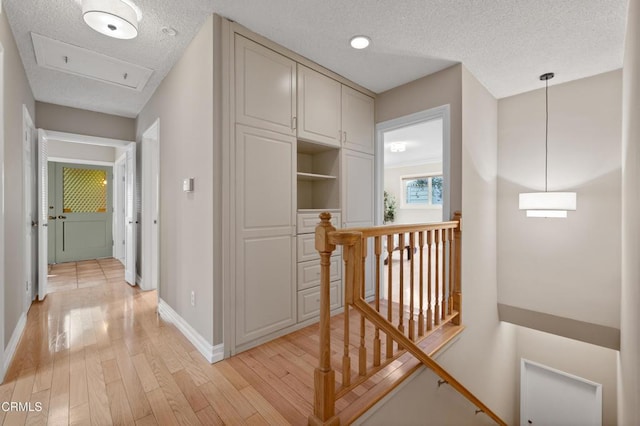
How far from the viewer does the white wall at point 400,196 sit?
7.28 m

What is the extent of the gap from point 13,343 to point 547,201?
4990mm

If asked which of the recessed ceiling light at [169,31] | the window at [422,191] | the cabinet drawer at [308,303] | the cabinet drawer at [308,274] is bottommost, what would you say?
the cabinet drawer at [308,303]

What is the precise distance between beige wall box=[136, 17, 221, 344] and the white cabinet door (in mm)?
1484

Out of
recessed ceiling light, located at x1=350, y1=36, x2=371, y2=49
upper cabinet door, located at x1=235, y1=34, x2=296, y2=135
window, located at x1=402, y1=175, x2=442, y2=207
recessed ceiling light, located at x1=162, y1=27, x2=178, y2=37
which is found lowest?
window, located at x1=402, y1=175, x2=442, y2=207

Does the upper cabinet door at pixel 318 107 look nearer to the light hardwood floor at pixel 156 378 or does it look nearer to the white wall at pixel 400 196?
the light hardwood floor at pixel 156 378

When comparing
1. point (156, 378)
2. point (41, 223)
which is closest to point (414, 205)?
point (156, 378)

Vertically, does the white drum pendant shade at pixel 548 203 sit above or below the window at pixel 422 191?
below

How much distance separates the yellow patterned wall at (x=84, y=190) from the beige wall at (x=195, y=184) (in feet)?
14.0

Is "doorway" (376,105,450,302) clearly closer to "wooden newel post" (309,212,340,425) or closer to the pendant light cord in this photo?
the pendant light cord

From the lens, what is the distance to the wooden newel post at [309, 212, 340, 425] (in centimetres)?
134

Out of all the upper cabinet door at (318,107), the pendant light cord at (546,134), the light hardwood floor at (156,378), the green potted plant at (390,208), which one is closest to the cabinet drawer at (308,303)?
the light hardwood floor at (156,378)

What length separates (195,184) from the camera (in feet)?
7.36

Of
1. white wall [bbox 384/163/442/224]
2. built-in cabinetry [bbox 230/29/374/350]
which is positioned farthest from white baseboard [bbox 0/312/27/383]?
white wall [bbox 384/163/442/224]

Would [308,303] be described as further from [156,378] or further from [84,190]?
[84,190]
